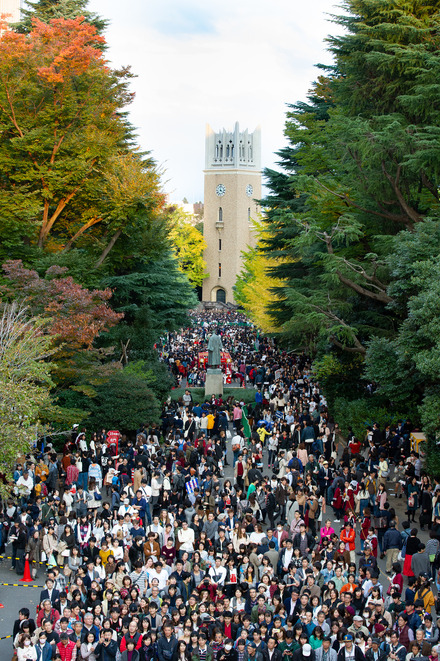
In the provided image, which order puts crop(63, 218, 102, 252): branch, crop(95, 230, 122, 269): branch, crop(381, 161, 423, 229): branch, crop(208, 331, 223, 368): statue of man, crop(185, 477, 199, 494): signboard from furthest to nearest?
crop(208, 331, 223, 368): statue of man, crop(95, 230, 122, 269): branch, crop(63, 218, 102, 252): branch, crop(381, 161, 423, 229): branch, crop(185, 477, 199, 494): signboard

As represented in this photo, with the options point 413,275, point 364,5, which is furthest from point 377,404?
point 364,5

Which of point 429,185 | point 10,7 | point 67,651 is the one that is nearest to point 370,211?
point 429,185

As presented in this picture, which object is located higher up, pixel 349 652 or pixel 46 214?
pixel 46 214

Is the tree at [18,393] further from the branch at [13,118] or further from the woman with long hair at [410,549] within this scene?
the branch at [13,118]

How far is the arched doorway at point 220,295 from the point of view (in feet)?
295

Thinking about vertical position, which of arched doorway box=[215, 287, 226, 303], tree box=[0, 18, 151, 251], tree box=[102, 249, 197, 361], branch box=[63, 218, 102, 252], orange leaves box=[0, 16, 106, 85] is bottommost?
tree box=[102, 249, 197, 361]

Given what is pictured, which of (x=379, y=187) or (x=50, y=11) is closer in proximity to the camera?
(x=379, y=187)

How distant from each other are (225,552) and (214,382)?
1763cm

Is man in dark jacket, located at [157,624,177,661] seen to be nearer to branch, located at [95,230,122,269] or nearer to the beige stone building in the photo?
branch, located at [95,230,122,269]

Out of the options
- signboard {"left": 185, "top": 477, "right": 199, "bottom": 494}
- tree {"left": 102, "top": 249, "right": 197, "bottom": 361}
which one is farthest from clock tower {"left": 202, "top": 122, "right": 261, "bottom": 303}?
signboard {"left": 185, "top": 477, "right": 199, "bottom": 494}

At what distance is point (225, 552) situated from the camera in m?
11.6

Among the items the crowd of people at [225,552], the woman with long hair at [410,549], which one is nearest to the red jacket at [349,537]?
the crowd of people at [225,552]

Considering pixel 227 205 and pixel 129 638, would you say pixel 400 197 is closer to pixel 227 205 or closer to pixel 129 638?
pixel 129 638

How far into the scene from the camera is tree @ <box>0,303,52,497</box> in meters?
13.4
